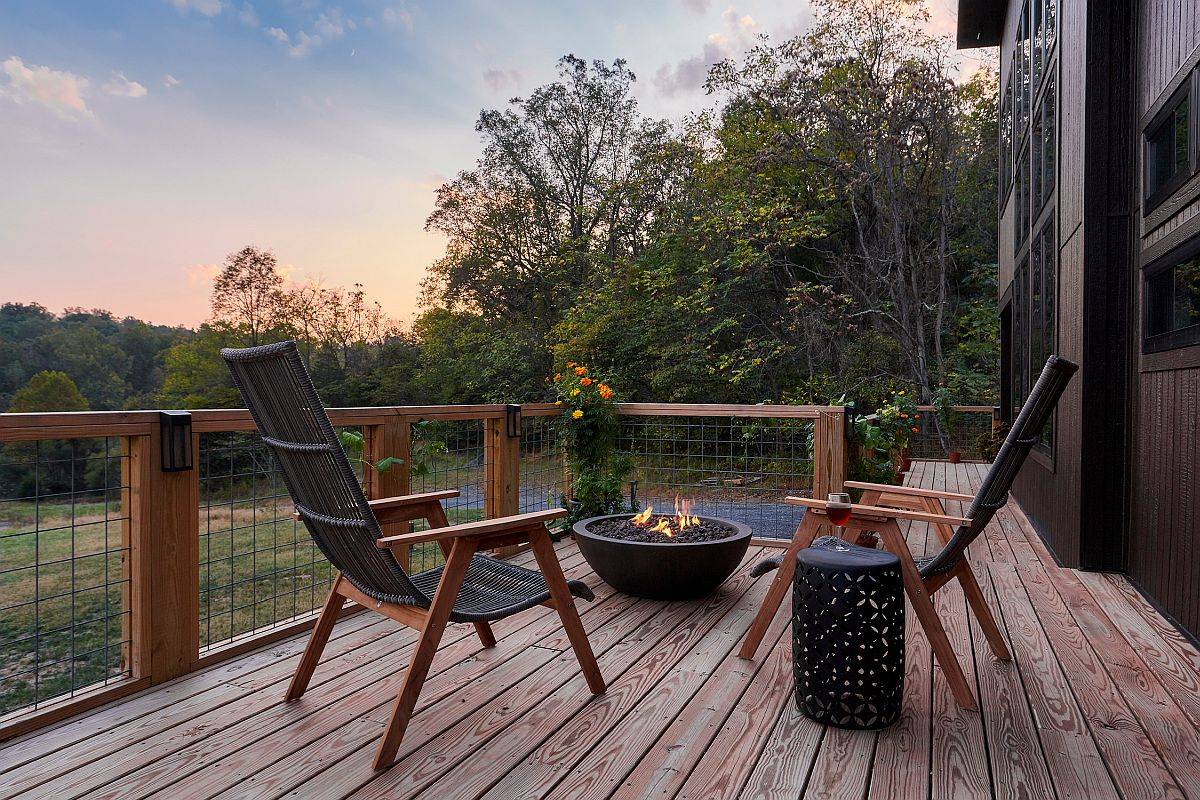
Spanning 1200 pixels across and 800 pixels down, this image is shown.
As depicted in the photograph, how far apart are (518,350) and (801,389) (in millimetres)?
5925

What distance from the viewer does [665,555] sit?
3.19m

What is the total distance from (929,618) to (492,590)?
1.37 metres

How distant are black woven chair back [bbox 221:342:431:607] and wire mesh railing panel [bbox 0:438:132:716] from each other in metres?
0.52

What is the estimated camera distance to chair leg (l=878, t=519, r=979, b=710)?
2203mm

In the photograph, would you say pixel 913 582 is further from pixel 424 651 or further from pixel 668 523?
pixel 424 651

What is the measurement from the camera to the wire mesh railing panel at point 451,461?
344 cm

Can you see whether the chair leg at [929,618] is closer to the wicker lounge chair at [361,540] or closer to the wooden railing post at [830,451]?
the wicker lounge chair at [361,540]

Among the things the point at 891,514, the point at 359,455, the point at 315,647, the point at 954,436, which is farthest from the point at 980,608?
the point at 954,436

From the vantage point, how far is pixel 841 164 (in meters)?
12.1

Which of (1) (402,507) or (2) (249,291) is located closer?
(1) (402,507)

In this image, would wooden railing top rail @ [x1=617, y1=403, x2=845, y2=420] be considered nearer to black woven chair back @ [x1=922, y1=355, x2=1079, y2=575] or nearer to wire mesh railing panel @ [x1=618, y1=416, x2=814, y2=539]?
wire mesh railing panel @ [x1=618, y1=416, x2=814, y2=539]

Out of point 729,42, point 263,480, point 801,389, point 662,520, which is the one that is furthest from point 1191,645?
point 729,42

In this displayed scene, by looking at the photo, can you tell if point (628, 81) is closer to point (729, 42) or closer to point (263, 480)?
point (729, 42)

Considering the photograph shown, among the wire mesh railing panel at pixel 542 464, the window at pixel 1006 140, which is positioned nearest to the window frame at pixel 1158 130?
the wire mesh railing panel at pixel 542 464
